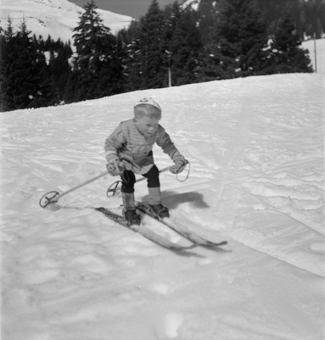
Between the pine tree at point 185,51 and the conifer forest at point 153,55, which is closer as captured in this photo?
the conifer forest at point 153,55

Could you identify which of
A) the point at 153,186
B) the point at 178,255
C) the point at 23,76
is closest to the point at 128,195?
the point at 153,186

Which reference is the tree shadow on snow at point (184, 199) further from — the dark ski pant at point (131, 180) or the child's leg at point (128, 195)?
the child's leg at point (128, 195)

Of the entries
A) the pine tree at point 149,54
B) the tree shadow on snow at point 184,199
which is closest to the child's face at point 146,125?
the tree shadow on snow at point 184,199

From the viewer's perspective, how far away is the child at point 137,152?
381cm

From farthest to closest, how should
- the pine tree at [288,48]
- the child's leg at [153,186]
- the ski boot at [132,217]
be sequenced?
1. the pine tree at [288,48]
2. the child's leg at [153,186]
3. the ski boot at [132,217]

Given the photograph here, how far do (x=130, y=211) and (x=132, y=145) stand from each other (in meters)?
0.73

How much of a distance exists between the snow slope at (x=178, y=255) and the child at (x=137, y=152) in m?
0.30

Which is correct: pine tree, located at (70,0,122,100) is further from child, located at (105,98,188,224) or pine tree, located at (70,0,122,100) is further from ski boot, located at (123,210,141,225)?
ski boot, located at (123,210,141,225)

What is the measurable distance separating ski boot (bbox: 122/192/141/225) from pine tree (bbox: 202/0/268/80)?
3489cm

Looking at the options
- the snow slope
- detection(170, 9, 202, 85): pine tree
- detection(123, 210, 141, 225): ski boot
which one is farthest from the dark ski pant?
detection(170, 9, 202, 85): pine tree

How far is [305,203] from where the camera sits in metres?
4.66

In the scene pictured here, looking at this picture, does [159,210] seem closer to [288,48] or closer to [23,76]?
[23,76]

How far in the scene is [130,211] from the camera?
4.02 meters

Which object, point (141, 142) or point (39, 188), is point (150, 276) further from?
point (39, 188)
